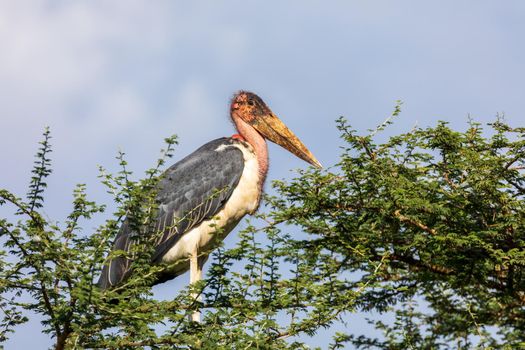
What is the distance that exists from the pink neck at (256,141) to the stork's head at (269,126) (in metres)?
0.06

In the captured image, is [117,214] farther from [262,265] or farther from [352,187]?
[352,187]

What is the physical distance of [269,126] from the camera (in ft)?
34.8

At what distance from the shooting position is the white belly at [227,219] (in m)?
8.91

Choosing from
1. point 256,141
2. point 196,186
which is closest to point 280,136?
point 256,141

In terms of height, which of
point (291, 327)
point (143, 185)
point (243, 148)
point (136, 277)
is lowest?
point (291, 327)

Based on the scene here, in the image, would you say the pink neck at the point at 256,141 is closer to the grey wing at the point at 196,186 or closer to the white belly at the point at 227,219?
the white belly at the point at 227,219

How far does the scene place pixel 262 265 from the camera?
22.1 ft

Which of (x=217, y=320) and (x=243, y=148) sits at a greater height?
(x=243, y=148)

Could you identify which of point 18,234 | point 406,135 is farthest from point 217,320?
point 406,135

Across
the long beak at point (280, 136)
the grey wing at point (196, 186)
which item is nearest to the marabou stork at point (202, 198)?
the grey wing at point (196, 186)

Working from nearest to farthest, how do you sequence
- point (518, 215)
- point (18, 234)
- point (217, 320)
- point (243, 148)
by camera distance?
point (18, 234)
point (217, 320)
point (518, 215)
point (243, 148)

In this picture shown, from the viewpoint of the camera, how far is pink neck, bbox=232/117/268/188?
32.3 ft

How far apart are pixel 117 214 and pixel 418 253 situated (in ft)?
10.8

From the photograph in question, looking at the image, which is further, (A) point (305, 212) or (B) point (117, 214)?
(A) point (305, 212)
